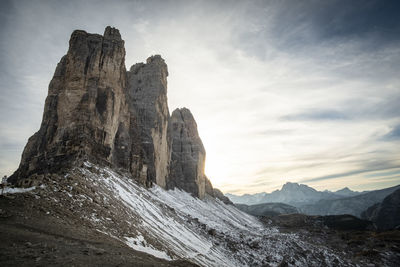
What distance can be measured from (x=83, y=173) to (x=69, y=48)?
31932 mm

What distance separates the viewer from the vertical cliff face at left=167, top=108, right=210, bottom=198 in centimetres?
8562

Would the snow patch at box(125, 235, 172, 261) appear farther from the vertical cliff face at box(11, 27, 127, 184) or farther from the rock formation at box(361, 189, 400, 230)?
the rock formation at box(361, 189, 400, 230)

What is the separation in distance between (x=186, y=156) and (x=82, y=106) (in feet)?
185

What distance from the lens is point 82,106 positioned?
39719mm

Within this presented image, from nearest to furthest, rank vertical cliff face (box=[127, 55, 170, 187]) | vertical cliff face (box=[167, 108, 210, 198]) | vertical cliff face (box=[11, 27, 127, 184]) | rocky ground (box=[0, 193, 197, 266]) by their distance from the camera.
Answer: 1. rocky ground (box=[0, 193, 197, 266])
2. vertical cliff face (box=[11, 27, 127, 184])
3. vertical cliff face (box=[127, 55, 170, 187])
4. vertical cliff face (box=[167, 108, 210, 198])

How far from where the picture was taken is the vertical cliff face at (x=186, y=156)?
85625mm

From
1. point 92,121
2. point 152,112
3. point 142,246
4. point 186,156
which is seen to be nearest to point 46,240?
point 142,246

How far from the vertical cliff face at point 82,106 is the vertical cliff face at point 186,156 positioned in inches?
1539

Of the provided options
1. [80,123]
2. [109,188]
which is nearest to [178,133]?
[80,123]

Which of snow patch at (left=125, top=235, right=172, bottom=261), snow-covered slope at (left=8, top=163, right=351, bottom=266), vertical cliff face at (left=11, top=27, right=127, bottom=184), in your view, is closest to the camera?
snow patch at (left=125, top=235, right=172, bottom=261)

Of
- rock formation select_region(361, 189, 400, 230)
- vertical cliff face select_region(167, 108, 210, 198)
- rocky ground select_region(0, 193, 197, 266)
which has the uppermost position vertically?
vertical cliff face select_region(167, 108, 210, 198)

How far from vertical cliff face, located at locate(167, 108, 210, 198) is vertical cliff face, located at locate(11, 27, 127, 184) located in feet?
128

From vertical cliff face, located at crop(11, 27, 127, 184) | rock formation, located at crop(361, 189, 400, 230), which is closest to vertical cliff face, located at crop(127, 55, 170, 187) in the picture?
vertical cliff face, located at crop(11, 27, 127, 184)

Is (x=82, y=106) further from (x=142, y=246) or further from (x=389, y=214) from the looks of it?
(x=389, y=214)
